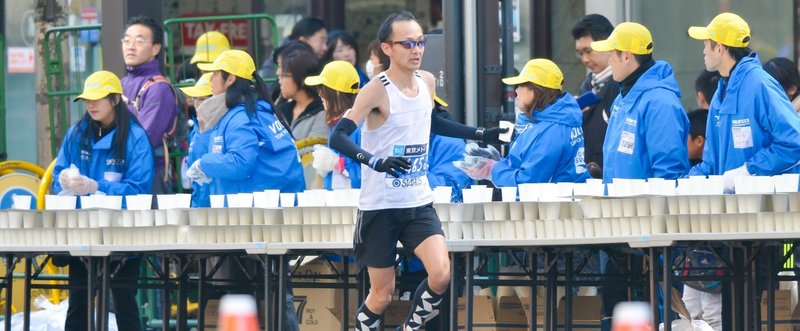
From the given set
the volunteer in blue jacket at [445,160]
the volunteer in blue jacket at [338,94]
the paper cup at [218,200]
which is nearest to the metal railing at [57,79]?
the volunteer in blue jacket at [338,94]

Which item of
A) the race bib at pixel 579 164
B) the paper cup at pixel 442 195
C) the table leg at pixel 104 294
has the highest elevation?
the race bib at pixel 579 164

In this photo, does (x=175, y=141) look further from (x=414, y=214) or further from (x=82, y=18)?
(x=82, y=18)

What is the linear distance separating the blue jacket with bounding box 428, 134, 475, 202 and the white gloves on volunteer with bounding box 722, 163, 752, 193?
2.00 metres

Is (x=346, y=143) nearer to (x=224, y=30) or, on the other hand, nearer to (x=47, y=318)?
(x=47, y=318)

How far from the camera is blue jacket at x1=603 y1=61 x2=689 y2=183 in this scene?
1073cm

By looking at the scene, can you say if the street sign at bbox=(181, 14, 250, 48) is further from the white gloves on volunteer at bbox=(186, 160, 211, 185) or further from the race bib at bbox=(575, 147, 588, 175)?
the race bib at bbox=(575, 147, 588, 175)

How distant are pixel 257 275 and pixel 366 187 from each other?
205 centimetres

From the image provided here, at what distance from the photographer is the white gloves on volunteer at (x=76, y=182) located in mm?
11898

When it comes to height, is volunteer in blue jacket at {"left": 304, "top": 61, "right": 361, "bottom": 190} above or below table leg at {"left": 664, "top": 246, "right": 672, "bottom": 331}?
above

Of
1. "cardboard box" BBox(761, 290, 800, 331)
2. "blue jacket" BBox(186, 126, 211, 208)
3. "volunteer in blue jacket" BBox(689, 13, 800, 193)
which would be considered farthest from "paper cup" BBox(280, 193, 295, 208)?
"cardboard box" BBox(761, 290, 800, 331)

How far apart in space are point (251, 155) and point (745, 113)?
3.08 meters

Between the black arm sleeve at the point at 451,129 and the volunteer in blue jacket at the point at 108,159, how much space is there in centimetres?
244

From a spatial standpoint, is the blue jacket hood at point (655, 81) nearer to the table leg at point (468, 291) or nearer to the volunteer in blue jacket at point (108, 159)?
the table leg at point (468, 291)

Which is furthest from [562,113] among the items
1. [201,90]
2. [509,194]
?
[201,90]
